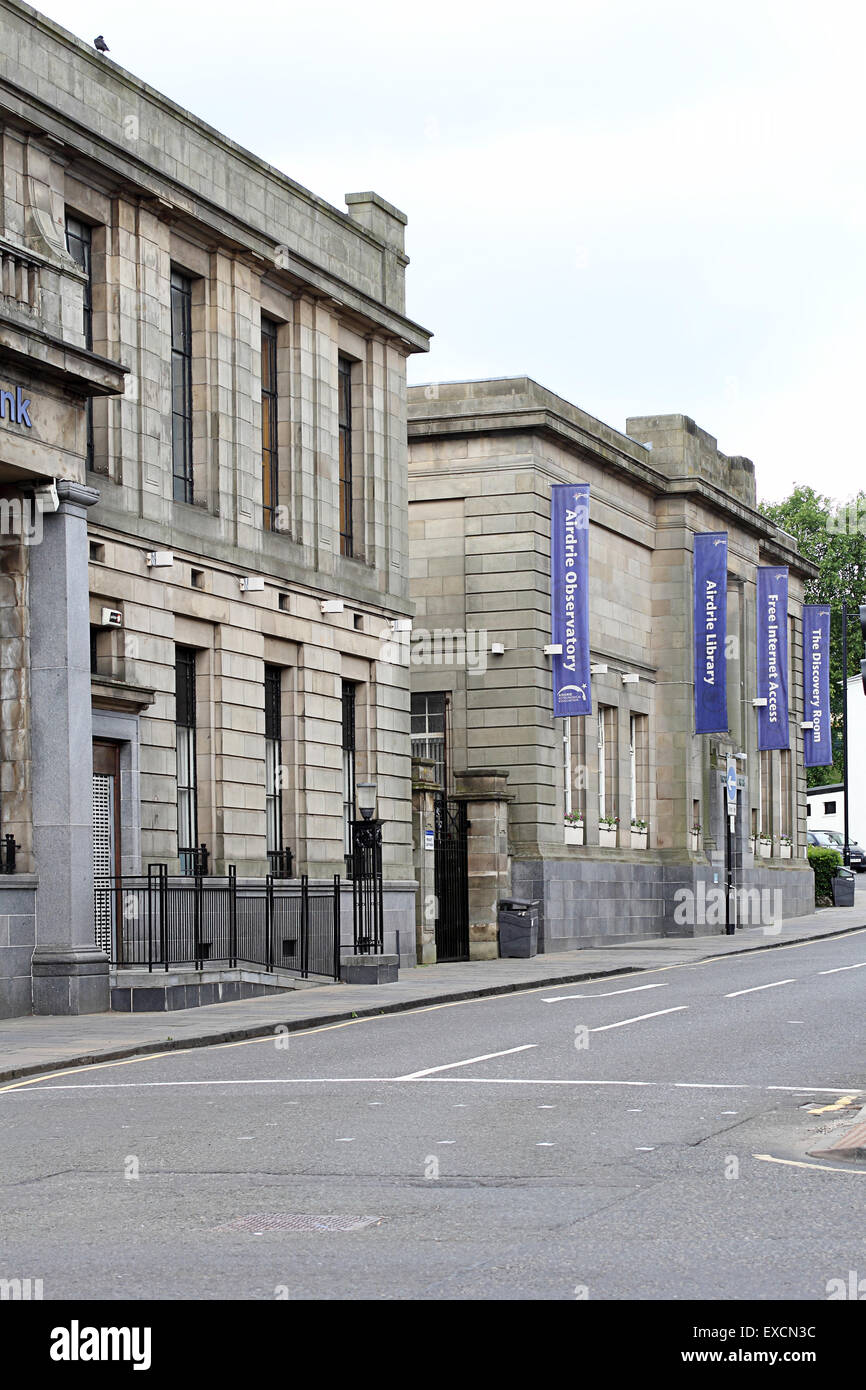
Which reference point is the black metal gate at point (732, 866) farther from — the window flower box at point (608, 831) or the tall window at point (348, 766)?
the tall window at point (348, 766)

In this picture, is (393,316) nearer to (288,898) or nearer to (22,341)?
(288,898)

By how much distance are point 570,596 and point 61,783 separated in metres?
18.5

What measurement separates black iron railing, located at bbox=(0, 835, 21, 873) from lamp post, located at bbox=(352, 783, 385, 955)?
6.56 metres

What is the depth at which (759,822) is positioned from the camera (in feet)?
180

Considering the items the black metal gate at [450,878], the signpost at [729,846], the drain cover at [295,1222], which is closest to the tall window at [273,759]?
the black metal gate at [450,878]

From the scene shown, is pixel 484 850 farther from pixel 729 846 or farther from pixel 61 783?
pixel 61 783

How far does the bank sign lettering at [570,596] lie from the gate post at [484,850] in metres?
2.80

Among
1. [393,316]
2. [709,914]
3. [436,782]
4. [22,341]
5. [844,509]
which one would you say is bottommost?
[709,914]

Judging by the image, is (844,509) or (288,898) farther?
(844,509)

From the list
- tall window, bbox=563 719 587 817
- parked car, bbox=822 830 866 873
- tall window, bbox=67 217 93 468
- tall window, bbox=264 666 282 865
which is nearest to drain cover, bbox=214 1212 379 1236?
tall window, bbox=67 217 93 468

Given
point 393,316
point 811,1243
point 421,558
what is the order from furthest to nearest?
point 421,558
point 393,316
point 811,1243

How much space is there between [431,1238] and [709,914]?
38598 millimetres

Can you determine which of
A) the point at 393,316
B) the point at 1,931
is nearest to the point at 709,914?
the point at 393,316

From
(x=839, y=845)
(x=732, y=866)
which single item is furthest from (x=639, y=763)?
(x=839, y=845)
